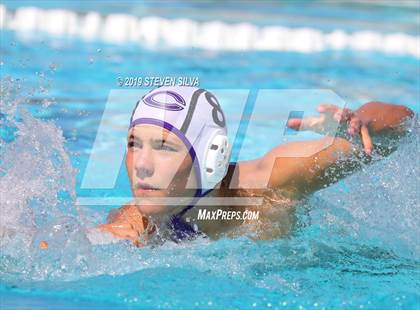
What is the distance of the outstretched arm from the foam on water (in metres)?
4.33

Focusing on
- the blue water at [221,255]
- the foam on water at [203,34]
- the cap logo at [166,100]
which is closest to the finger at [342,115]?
the blue water at [221,255]

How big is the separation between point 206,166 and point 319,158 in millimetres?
452

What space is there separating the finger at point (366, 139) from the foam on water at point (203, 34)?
444cm

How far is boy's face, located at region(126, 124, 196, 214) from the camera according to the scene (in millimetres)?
2639

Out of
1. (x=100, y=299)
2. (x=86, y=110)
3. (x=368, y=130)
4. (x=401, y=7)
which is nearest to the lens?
(x=100, y=299)

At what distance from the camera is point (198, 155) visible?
9.02ft

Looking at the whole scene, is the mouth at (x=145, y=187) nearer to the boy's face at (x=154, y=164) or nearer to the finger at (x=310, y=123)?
the boy's face at (x=154, y=164)

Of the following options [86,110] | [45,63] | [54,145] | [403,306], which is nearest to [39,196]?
[54,145]

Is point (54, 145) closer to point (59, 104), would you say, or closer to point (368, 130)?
point (368, 130)

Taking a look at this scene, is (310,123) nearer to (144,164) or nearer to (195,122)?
(195,122)

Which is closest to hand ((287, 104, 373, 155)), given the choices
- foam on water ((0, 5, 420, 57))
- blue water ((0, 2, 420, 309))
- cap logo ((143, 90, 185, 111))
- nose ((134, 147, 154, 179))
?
blue water ((0, 2, 420, 309))

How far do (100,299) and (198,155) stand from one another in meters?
0.53

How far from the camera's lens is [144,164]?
8.59 feet

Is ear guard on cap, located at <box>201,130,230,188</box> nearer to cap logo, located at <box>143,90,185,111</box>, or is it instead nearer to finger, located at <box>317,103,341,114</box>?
cap logo, located at <box>143,90,185,111</box>
